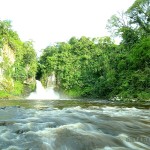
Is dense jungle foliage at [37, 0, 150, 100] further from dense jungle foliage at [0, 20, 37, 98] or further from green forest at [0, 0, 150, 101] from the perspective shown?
dense jungle foliage at [0, 20, 37, 98]

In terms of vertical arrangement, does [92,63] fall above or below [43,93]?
above

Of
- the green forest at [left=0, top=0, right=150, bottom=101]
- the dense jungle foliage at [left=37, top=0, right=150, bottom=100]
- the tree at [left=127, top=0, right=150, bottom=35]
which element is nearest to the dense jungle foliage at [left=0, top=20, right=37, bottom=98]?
the green forest at [left=0, top=0, right=150, bottom=101]

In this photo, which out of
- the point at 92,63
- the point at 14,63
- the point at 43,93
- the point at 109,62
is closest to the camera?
the point at 109,62

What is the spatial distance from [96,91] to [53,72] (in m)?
15.0

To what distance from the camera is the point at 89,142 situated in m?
5.48

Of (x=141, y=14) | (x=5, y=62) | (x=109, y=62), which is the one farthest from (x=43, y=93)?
(x=141, y=14)

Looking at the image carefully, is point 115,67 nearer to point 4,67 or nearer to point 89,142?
point 4,67

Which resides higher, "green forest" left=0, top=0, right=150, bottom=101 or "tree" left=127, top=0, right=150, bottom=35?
"tree" left=127, top=0, right=150, bottom=35

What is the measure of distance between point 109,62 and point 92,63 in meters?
12.7

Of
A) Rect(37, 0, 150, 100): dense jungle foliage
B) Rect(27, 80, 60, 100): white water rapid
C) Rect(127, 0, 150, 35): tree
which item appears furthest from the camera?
Rect(27, 80, 60, 100): white water rapid

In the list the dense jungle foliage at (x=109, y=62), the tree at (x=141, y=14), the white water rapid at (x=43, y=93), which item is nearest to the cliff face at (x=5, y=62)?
the white water rapid at (x=43, y=93)

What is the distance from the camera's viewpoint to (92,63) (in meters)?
48.9

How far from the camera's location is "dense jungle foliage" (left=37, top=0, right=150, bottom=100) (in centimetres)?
2938

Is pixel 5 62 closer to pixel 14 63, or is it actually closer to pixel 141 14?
pixel 14 63
